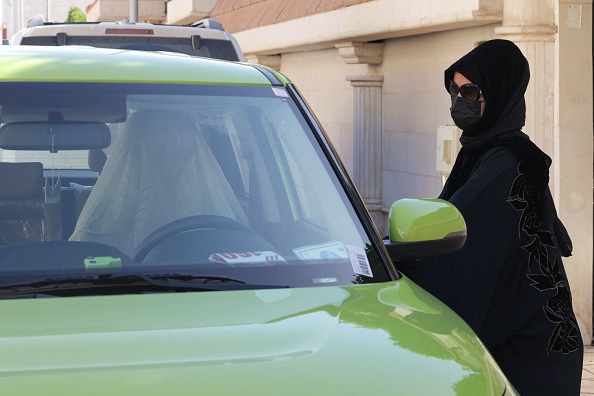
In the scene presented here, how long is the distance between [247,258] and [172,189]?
43 cm

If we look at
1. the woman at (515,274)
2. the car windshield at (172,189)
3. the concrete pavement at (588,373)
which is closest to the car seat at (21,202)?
the car windshield at (172,189)

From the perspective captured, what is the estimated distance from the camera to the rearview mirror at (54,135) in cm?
378

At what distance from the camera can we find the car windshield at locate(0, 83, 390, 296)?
3396 millimetres

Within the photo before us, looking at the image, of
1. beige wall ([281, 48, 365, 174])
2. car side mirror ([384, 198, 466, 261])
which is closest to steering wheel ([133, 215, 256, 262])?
car side mirror ([384, 198, 466, 261])

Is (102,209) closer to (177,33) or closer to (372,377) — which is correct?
(372,377)

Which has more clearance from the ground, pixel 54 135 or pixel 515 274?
pixel 54 135

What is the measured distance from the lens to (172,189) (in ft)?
12.2

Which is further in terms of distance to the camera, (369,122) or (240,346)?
(369,122)

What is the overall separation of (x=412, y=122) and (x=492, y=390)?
9.36m

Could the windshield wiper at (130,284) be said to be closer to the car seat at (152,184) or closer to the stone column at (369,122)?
the car seat at (152,184)

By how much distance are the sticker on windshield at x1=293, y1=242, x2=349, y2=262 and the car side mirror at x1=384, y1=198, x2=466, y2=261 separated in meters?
0.18

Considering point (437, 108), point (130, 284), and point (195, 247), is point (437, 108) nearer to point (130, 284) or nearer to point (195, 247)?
point (195, 247)

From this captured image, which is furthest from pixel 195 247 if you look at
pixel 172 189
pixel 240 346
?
pixel 240 346

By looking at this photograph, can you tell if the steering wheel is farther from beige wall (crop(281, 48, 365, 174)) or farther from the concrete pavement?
beige wall (crop(281, 48, 365, 174))
